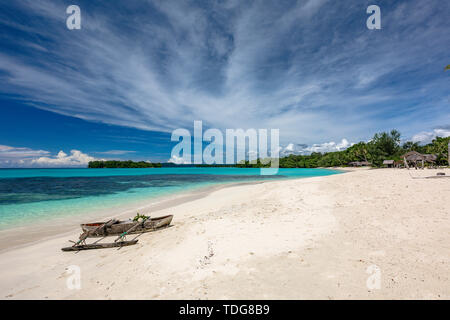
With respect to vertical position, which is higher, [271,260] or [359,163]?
[359,163]

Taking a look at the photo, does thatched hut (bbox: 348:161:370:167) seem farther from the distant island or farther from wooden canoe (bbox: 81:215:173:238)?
the distant island

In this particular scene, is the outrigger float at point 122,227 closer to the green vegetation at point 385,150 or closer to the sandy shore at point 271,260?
the sandy shore at point 271,260

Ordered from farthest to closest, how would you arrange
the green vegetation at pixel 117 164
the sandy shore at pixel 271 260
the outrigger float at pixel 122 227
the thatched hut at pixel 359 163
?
1. the green vegetation at pixel 117 164
2. the thatched hut at pixel 359 163
3. the outrigger float at pixel 122 227
4. the sandy shore at pixel 271 260

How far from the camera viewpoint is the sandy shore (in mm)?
3861

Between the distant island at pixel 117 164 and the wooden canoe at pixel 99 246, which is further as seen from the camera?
the distant island at pixel 117 164

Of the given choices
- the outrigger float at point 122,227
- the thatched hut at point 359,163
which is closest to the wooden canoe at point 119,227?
the outrigger float at point 122,227

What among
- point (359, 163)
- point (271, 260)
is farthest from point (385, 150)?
point (271, 260)

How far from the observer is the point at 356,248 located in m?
5.41

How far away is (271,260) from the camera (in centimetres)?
500

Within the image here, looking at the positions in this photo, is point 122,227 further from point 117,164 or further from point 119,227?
point 117,164

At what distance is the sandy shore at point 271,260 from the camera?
3.86m

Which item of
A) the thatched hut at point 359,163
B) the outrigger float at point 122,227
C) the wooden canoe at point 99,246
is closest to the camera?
the wooden canoe at point 99,246
